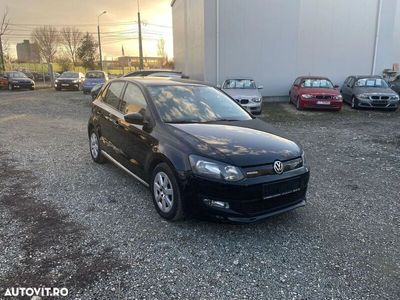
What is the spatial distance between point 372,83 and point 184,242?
14.1 meters

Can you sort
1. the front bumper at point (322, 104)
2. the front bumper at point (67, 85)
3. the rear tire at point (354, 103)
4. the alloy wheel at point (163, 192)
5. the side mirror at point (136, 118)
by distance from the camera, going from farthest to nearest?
the front bumper at point (67, 85), the rear tire at point (354, 103), the front bumper at point (322, 104), the side mirror at point (136, 118), the alloy wheel at point (163, 192)

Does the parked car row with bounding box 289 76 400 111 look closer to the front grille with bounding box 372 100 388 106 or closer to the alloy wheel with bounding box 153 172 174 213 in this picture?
the front grille with bounding box 372 100 388 106

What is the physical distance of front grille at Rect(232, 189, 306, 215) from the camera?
129 inches

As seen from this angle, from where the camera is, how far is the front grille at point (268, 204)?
328cm

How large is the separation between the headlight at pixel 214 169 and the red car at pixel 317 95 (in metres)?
11.3

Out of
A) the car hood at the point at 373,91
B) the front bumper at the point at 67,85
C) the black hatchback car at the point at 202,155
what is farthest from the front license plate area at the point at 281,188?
the front bumper at the point at 67,85

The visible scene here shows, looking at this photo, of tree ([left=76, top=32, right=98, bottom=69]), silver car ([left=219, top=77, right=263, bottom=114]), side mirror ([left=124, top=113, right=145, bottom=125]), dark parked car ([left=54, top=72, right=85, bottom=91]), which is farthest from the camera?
tree ([left=76, top=32, right=98, bottom=69])

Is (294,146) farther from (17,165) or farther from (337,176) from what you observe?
(17,165)

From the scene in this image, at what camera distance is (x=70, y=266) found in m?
2.94

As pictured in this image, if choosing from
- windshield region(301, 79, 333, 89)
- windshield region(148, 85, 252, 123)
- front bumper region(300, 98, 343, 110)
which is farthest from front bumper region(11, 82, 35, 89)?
windshield region(148, 85, 252, 123)

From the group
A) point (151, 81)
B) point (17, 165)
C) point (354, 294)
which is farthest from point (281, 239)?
point (17, 165)

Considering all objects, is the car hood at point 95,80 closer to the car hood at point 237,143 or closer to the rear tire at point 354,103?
the rear tire at point 354,103

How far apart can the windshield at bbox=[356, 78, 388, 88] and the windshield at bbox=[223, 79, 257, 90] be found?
508 centimetres

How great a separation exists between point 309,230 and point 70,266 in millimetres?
2535
